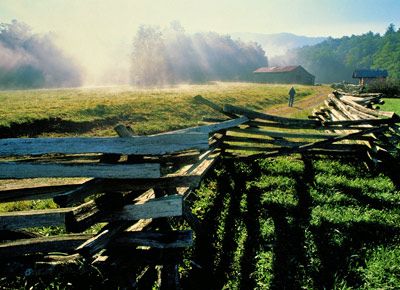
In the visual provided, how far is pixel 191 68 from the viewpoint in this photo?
314ft

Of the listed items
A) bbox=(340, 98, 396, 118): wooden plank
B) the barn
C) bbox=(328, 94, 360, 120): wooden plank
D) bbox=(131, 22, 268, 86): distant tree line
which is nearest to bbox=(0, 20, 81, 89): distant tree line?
bbox=(131, 22, 268, 86): distant tree line

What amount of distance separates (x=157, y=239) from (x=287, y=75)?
265 feet

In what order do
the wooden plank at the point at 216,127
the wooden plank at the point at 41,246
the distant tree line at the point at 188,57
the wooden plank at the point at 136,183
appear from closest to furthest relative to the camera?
the wooden plank at the point at 136,183 → the wooden plank at the point at 41,246 → the wooden plank at the point at 216,127 → the distant tree line at the point at 188,57

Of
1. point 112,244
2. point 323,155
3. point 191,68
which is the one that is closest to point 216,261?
point 112,244

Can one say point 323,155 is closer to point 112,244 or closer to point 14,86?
point 112,244

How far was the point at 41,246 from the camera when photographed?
3.59 meters

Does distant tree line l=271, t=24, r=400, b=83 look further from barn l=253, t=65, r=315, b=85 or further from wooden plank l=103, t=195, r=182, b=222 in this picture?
wooden plank l=103, t=195, r=182, b=222

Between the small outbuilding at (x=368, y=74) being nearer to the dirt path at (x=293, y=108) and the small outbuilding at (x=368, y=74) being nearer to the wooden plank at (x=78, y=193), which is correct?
the dirt path at (x=293, y=108)

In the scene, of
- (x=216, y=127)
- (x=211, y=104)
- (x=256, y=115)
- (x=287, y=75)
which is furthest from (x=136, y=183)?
(x=287, y=75)

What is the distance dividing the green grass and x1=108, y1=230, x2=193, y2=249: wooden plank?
72 centimetres

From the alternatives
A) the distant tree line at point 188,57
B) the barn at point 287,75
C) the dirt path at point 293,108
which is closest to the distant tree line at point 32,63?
the distant tree line at point 188,57

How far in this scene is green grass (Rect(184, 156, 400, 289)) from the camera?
3.91 meters

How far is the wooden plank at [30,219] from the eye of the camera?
340cm

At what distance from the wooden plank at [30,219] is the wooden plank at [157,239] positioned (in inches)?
29.2
